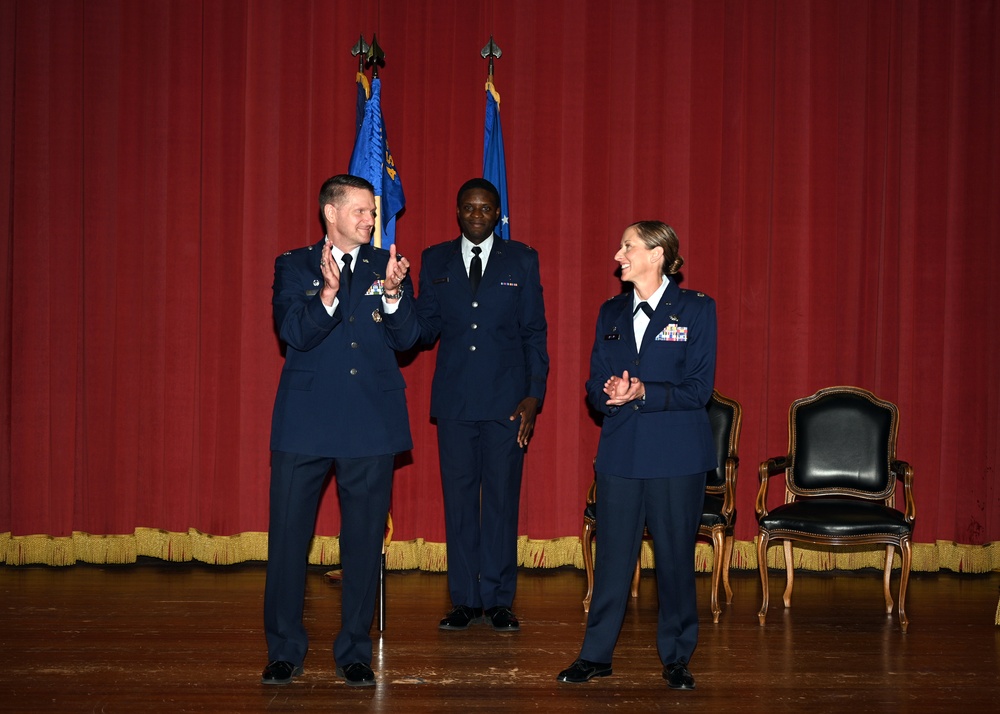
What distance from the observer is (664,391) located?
323 cm

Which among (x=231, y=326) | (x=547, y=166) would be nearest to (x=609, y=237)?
(x=547, y=166)

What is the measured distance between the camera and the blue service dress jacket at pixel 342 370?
3.26 m

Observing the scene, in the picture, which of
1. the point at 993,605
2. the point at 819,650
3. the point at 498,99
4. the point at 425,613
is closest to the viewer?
the point at 819,650

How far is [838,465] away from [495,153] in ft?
7.96

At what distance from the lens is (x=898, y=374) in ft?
17.6

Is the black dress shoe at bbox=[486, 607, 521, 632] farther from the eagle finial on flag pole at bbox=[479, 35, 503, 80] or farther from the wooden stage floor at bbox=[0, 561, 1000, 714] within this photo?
the eagle finial on flag pole at bbox=[479, 35, 503, 80]

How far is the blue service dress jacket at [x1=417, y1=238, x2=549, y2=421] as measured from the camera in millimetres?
4086

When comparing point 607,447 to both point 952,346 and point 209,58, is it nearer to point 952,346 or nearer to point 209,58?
point 952,346

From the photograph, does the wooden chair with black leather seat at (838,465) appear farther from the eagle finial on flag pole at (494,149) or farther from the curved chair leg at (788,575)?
the eagle finial on flag pole at (494,149)

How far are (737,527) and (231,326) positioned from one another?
3.07 m

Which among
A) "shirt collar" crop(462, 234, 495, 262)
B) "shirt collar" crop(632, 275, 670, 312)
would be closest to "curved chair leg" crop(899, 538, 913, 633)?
"shirt collar" crop(632, 275, 670, 312)

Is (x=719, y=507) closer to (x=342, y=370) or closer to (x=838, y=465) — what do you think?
(x=838, y=465)

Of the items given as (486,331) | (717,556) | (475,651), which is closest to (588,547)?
(717,556)

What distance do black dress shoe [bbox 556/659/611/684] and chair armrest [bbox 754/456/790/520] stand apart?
4.87 ft
